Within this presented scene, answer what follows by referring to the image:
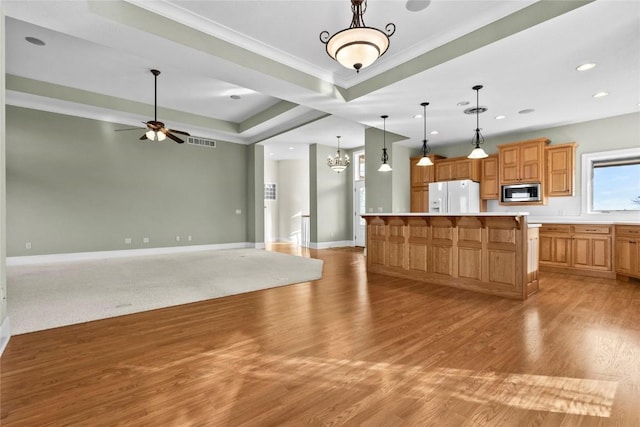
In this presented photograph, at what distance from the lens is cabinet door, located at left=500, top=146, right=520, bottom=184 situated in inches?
257

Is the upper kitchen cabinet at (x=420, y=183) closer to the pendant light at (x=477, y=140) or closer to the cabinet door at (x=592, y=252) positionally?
the pendant light at (x=477, y=140)

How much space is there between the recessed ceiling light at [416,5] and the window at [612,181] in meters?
5.12

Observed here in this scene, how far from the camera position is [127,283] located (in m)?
4.71

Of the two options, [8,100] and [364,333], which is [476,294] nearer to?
[364,333]

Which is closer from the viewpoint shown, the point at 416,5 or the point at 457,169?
the point at 416,5

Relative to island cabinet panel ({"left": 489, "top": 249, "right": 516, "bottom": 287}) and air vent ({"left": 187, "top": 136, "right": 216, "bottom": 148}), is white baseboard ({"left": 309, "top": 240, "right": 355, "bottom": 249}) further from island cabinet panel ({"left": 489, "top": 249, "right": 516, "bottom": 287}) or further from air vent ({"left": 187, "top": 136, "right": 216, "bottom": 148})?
island cabinet panel ({"left": 489, "top": 249, "right": 516, "bottom": 287})

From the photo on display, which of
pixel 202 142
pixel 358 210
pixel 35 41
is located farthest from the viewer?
pixel 358 210

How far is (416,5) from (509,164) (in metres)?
4.81

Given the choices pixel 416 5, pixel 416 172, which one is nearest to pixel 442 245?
pixel 416 5

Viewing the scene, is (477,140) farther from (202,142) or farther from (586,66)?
(202,142)

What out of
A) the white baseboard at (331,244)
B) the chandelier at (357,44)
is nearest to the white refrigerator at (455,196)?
the white baseboard at (331,244)

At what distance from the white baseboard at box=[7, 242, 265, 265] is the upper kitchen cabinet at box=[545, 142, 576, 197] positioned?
25.3 ft

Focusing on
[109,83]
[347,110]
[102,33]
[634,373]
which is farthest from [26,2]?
[634,373]

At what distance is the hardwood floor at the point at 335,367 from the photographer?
66.6 inches
